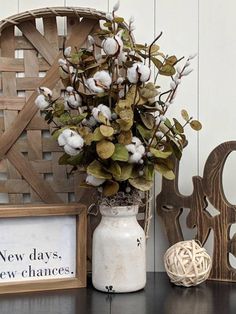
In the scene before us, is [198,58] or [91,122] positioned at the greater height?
[198,58]

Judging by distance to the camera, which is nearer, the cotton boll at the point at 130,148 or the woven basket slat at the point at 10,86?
the cotton boll at the point at 130,148

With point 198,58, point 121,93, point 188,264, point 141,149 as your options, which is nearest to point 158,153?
point 141,149

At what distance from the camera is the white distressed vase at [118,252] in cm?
101

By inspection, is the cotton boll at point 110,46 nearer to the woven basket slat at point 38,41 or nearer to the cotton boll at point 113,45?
the cotton boll at point 113,45

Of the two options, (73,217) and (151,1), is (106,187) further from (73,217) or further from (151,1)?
(151,1)

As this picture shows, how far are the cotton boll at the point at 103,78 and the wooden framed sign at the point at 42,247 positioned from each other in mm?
275

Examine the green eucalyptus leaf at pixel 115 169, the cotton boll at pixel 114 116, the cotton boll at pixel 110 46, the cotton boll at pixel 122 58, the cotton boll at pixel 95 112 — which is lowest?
the green eucalyptus leaf at pixel 115 169

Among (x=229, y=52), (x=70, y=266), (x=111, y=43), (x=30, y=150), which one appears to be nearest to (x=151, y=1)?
(x=229, y=52)

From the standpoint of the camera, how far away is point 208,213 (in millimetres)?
1145

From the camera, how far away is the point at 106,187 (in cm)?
98

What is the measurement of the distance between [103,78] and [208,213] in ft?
1.36

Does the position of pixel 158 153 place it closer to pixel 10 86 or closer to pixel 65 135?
pixel 65 135

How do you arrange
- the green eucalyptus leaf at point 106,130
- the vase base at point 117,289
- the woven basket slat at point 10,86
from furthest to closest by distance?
the woven basket slat at point 10,86
the vase base at point 117,289
the green eucalyptus leaf at point 106,130

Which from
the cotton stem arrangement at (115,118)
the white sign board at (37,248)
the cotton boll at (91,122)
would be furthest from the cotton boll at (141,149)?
the white sign board at (37,248)
